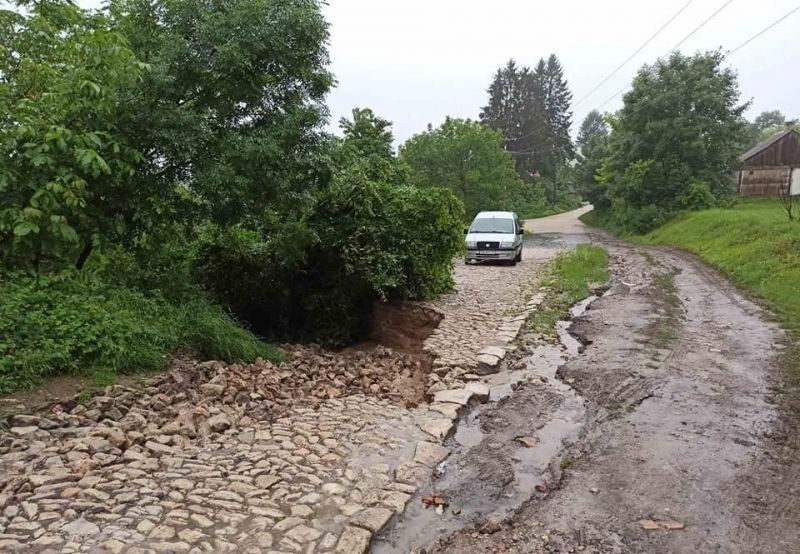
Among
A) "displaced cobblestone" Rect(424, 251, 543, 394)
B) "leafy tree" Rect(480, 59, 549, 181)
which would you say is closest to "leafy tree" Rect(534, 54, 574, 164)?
"leafy tree" Rect(480, 59, 549, 181)

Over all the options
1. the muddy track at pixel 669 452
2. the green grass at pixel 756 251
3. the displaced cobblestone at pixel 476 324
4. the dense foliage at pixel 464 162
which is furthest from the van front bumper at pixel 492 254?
the dense foliage at pixel 464 162

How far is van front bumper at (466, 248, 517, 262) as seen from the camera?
17234 millimetres

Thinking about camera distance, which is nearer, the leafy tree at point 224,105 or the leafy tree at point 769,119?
the leafy tree at point 224,105

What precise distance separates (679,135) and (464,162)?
1269 centimetres

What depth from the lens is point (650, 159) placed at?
97.0 ft

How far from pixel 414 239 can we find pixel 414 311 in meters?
1.36

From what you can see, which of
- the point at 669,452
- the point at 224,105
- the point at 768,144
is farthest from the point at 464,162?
the point at 669,452

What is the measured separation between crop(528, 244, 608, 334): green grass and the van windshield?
6.55ft

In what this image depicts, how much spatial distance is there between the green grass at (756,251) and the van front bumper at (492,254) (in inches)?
241

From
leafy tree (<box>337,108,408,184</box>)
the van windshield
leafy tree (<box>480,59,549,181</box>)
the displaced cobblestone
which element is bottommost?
the displaced cobblestone

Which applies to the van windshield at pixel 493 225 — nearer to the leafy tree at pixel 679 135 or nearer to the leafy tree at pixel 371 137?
the leafy tree at pixel 371 137

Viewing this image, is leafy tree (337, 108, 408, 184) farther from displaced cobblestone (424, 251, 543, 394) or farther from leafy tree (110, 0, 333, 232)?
leafy tree (110, 0, 333, 232)

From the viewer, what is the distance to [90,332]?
5.31 m

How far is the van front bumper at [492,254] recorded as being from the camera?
17234 mm
